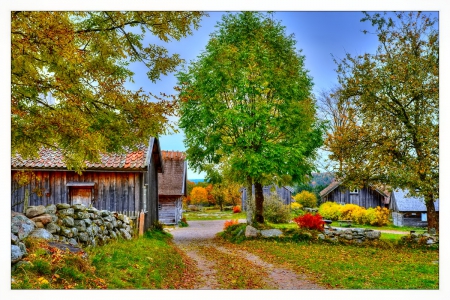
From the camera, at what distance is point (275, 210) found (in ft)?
44.6

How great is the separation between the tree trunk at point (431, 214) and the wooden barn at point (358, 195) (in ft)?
2.79

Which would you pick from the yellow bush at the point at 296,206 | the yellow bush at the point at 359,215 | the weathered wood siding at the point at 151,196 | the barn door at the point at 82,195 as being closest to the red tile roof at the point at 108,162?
the barn door at the point at 82,195

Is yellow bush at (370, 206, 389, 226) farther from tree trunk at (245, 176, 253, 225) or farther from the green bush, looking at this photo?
the green bush

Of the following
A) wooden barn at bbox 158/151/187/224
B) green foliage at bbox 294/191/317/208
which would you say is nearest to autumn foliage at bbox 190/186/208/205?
wooden barn at bbox 158/151/187/224

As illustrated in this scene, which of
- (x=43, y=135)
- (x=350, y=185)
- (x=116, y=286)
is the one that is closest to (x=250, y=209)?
(x=350, y=185)

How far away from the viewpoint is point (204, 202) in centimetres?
1241

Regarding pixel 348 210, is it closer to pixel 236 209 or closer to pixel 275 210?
pixel 236 209

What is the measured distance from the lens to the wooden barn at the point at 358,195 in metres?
8.13

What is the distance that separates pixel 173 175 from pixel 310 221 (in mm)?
6037

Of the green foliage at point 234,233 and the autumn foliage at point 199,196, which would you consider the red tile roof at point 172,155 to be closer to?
the autumn foliage at point 199,196

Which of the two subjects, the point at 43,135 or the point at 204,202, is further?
the point at 204,202

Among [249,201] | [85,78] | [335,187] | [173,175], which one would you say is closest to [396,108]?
Result: [335,187]

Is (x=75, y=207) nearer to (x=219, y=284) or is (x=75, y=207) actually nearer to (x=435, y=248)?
(x=219, y=284)
